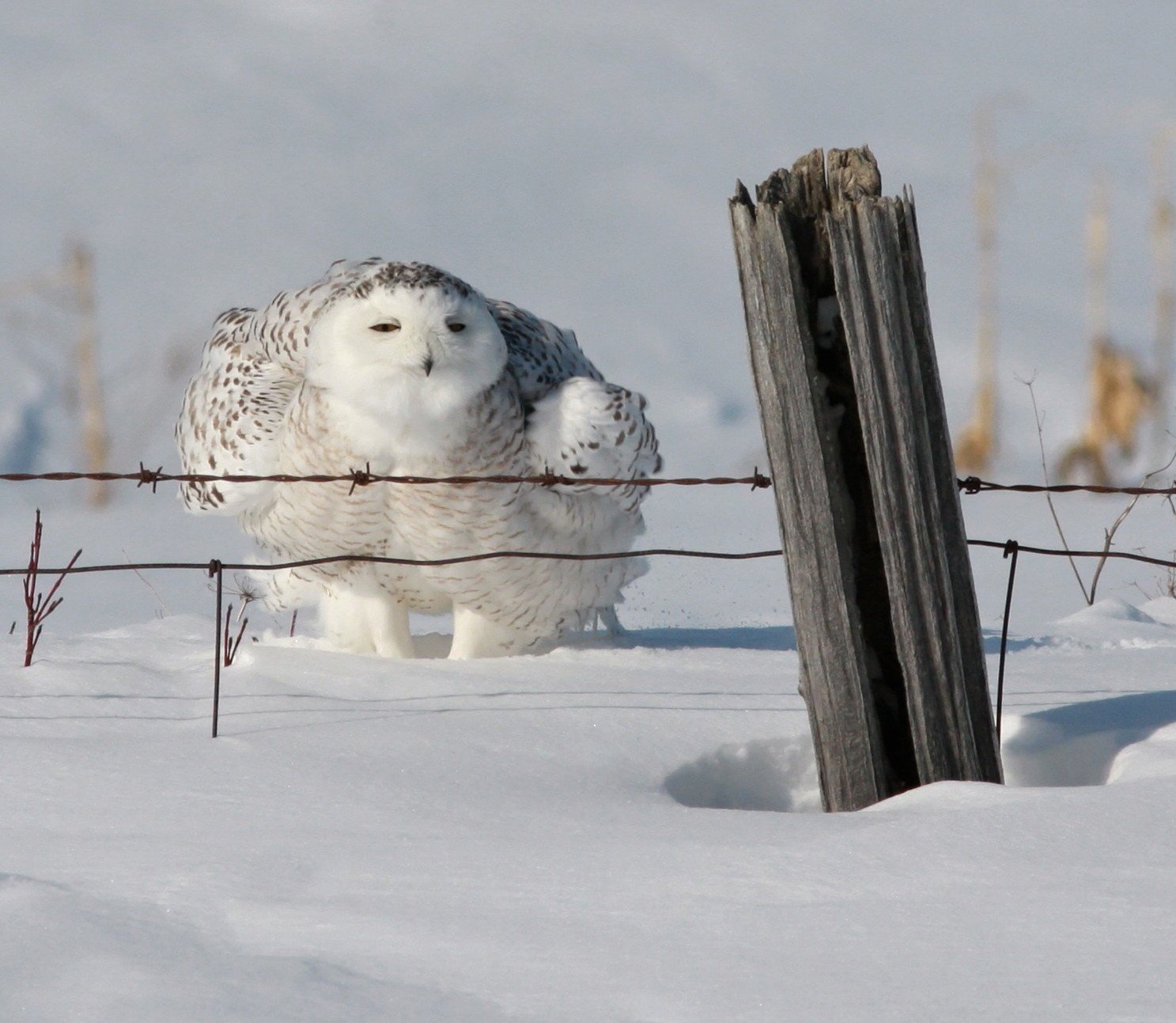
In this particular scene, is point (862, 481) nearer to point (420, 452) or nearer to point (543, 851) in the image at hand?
point (543, 851)

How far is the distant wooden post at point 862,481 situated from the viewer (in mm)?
2422

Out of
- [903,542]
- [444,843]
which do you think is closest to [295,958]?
[444,843]

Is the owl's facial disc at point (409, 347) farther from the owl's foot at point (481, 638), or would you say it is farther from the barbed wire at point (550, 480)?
the owl's foot at point (481, 638)

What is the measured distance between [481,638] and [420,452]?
1.96 feet

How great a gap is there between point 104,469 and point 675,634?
9.45 metres

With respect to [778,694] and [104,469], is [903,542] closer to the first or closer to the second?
[778,694]

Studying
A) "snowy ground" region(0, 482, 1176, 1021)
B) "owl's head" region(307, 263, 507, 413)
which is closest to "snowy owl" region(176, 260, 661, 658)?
"owl's head" region(307, 263, 507, 413)

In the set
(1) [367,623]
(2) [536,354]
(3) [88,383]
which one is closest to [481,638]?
(1) [367,623]

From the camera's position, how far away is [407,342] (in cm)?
332

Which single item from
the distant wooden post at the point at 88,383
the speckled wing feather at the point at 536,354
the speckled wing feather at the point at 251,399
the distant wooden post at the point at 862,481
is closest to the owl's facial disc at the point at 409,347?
the speckled wing feather at the point at 251,399

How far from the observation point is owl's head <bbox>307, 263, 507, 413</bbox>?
10.9 feet

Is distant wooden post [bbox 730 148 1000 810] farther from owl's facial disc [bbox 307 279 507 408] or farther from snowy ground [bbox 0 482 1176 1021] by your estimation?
owl's facial disc [bbox 307 279 507 408]

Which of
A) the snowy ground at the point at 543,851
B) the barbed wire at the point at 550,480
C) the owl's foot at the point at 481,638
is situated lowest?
the snowy ground at the point at 543,851

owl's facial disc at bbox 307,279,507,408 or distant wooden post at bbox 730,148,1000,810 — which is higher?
owl's facial disc at bbox 307,279,507,408
